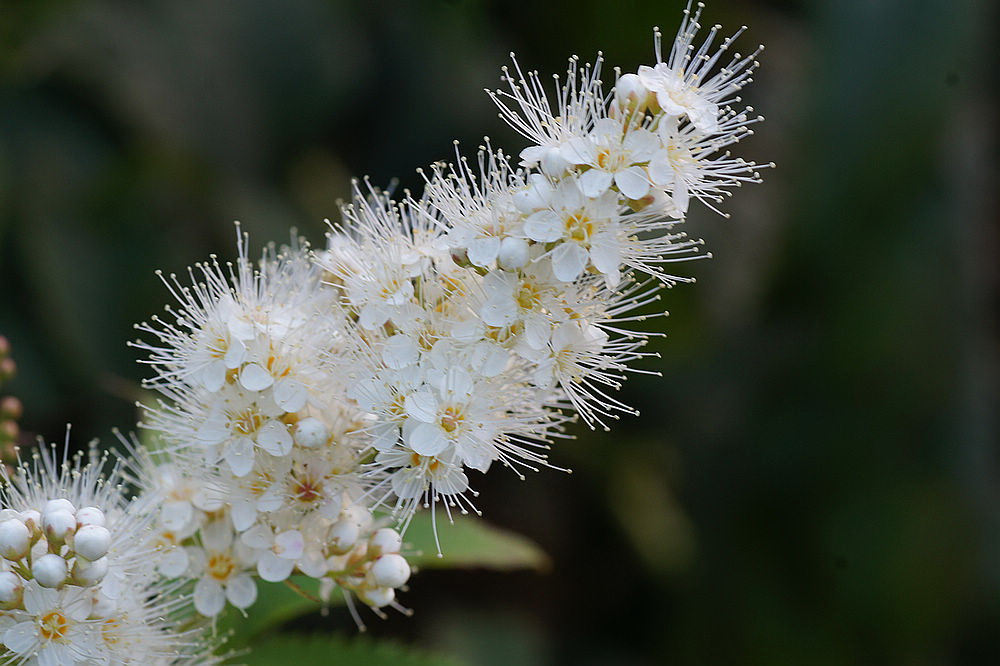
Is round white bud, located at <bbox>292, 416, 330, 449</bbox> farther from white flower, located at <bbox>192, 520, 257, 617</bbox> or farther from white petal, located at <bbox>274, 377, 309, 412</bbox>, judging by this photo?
white flower, located at <bbox>192, 520, 257, 617</bbox>

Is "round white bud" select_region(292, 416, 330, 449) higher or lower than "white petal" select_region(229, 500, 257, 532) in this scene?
higher

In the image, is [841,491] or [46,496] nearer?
[46,496]

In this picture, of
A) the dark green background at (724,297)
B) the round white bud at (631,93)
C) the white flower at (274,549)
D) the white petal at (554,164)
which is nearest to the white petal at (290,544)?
the white flower at (274,549)

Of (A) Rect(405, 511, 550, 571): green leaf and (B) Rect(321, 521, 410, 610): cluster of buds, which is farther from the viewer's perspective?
(A) Rect(405, 511, 550, 571): green leaf

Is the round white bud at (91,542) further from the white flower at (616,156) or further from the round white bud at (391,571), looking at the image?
the white flower at (616,156)

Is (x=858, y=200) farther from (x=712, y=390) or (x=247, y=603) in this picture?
(x=247, y=603)

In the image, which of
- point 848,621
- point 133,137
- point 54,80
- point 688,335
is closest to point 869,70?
point 688,335

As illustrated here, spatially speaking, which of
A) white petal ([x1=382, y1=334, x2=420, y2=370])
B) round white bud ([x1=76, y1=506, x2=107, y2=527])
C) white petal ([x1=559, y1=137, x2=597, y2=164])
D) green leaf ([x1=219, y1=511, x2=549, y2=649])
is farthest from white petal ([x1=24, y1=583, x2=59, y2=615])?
white petal ([x1=559, y1=137, x2=597, y2=164])
